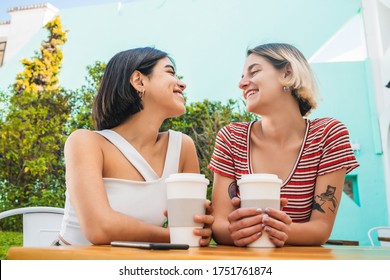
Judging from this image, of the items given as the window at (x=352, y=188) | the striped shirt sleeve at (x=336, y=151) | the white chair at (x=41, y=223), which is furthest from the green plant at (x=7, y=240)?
the striped shirt sleeve at (x=336, y=151)

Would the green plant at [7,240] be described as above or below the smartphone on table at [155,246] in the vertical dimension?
below

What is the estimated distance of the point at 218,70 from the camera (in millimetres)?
5398

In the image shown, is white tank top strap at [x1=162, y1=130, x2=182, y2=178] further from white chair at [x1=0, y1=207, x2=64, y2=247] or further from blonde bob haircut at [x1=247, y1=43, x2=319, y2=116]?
white chair at [x1=0, y1=207, x2=64, y2=247]

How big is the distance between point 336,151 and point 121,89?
68cm

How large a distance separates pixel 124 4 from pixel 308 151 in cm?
497

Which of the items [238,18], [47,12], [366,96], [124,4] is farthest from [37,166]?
[366,96]

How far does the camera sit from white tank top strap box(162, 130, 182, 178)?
1.24 metres

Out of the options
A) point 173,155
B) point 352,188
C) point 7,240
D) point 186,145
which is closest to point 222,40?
point 352,188

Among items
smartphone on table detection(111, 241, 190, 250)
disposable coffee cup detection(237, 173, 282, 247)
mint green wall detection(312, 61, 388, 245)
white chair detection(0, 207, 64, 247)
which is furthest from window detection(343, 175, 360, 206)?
smartphone on table detection(111, 241, 190, 250)

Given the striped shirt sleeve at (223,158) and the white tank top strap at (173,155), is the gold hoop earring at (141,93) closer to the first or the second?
the white tank top strap at (173,155)

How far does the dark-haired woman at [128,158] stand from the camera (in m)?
0.94

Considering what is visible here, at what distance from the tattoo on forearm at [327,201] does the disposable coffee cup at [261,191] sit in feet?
1.12
